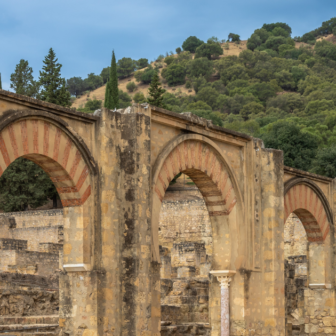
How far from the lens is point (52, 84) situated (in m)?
35.8

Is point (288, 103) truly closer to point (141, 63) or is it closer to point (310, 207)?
point (141, 63)

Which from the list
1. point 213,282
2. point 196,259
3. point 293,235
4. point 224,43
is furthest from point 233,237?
point 224,43

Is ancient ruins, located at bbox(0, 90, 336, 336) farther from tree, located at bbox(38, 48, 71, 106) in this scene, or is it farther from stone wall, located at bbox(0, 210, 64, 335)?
tree, located at bbox(38, 48, 71, 106)

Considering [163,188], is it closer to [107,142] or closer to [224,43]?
[107,142]

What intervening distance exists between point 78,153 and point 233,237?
12.6ft

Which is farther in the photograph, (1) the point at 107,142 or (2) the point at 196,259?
(2) the point at 196,259

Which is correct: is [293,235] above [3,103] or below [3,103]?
below

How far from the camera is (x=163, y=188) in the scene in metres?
10.3

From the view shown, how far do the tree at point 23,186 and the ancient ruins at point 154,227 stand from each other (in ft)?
52.6

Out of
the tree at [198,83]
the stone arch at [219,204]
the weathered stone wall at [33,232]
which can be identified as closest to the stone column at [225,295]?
the stone arch at [219,204]

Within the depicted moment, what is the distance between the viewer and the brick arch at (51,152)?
800cm

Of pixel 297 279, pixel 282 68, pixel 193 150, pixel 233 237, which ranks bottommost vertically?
pixel 297 279

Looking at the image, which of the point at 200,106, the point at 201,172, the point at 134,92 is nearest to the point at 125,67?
the point at 134,92

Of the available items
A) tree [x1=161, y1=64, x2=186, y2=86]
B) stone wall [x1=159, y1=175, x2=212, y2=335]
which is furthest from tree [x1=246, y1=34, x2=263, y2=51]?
stone wall [x1=159, y1=175, x2=212, y2=335]
